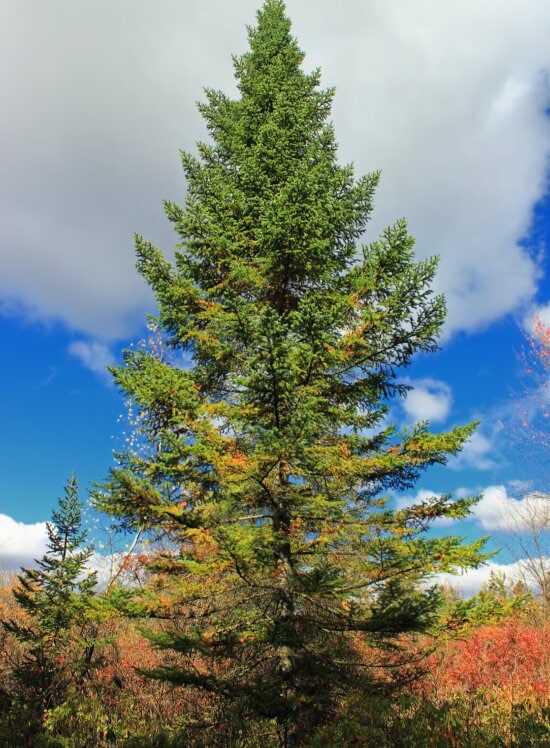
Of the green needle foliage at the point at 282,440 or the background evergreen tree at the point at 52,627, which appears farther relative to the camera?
the background evergreen tree at the point at 52,627

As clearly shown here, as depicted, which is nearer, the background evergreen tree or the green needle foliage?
the green needle foliage

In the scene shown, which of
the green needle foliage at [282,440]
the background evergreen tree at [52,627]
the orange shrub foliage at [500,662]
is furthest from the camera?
the orange shrub foliage at [500,662]

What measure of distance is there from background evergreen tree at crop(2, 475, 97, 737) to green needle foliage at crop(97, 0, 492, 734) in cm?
306

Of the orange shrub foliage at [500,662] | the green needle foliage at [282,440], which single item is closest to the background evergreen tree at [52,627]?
the green needle foliage at [282,440]

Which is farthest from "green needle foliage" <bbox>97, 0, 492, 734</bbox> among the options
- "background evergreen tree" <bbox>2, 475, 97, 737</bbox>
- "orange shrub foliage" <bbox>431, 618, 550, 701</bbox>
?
"orange shrub foliage" <bbox>431, 618, 550, 701</bbox>

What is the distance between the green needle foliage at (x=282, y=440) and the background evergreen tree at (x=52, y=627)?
121 inches

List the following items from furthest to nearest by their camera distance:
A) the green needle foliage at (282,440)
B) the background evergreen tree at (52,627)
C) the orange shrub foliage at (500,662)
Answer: the orange shrub foliage at (500,662), the background evergreen tree at (52,627), the green needle foliage at (282,440)

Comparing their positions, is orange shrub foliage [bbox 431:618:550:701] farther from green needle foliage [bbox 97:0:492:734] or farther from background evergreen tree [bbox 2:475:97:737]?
background evergreen tree [bbox 2:475:97:737]

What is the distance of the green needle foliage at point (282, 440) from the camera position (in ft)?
17.9

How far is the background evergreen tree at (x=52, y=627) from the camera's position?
868 centimetres

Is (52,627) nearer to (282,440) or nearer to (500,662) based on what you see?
(282,440)

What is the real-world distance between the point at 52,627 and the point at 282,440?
8058 millimetres

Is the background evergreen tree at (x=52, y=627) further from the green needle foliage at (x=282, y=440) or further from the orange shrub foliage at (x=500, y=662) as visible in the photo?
the orange shrub foliage at (x=500, y=662)

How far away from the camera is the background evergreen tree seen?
8.68 meters
